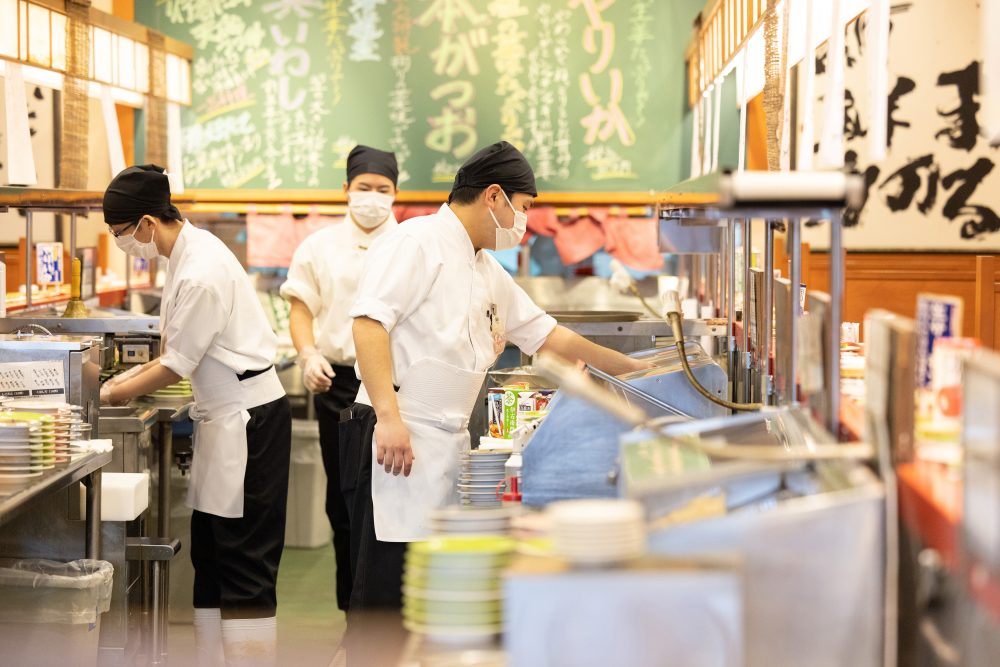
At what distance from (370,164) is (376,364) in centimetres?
211

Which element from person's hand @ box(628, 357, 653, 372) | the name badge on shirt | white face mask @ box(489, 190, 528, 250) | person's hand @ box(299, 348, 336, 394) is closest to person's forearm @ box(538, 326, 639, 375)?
person's hand @ box(628, 357, 653, 372)

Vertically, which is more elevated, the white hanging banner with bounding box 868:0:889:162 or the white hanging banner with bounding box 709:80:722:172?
the white hanging banner with bounding box 709:80:722:172

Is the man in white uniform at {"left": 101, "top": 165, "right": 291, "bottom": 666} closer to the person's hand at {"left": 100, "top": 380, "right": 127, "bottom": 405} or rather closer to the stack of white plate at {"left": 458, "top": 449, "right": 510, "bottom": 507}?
the person's hand at {"left": 100, "top": 380, "right": 127, "bottom": 405}

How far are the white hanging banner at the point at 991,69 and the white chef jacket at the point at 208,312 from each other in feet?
9.41

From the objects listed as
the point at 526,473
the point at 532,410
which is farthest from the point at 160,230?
the point at 526,473

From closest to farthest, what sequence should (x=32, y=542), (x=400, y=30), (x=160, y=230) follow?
(x=32, y=542)
(x=160, y=230)
(x=400, y=30)

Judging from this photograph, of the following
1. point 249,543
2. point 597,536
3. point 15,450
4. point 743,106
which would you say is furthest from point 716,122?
point 597,536

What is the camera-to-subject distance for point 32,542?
388 centimetres

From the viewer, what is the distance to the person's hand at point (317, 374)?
473 centimetres

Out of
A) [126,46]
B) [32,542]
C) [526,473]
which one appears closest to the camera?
[526,473]

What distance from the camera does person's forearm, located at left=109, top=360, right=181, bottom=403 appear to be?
14.2 feet

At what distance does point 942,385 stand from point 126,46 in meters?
5.48

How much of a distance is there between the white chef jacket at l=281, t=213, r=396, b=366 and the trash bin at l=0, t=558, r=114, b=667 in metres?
1.79

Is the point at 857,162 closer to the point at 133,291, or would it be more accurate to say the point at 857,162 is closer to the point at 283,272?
the point at 283,272
